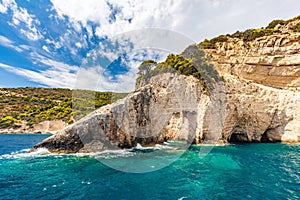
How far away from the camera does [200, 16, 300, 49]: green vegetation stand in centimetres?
3231

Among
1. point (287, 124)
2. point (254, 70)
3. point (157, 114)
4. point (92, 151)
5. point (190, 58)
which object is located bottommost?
point (92, 151)

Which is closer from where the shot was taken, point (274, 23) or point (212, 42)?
point (274, 23)

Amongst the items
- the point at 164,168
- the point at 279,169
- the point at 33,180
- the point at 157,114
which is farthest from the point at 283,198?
the point at 157,114

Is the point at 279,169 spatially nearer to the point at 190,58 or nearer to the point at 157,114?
the point at 157,114

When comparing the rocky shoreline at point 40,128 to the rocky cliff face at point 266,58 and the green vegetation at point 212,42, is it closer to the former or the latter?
the green vegetation at point 212,42

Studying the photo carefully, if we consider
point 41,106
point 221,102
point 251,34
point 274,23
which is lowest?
point 221,102

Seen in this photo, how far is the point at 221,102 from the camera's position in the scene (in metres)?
27.6

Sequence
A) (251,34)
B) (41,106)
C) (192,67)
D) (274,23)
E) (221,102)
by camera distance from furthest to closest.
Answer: (41,106) → (274,23) → (251,34) → (192,67) → (221,102)

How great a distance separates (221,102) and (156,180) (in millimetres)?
20290

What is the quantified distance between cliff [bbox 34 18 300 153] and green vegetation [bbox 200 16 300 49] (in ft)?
2.62

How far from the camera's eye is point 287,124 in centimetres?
2766

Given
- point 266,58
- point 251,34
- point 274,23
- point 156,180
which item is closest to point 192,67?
point 266,58

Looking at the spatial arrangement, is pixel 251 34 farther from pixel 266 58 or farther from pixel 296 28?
pixel 296 28

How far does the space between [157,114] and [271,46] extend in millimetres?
24876
